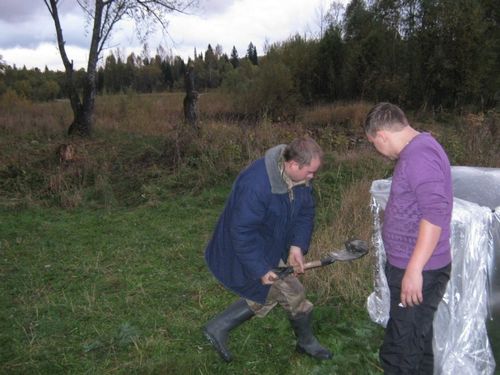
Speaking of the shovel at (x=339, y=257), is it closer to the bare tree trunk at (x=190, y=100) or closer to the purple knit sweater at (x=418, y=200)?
the purple knit sweater at (x=418, y=200)

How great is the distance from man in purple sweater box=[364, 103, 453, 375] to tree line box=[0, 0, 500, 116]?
12860mm

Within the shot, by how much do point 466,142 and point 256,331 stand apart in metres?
5.91

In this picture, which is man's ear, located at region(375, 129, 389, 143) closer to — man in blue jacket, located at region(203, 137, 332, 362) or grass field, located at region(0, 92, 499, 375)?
man in blue jacket, located at region(203, 137, 332, 362)

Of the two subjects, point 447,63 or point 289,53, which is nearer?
point 447,63

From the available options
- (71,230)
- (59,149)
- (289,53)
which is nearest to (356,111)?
(289,53)

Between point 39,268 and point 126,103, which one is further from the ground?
point 126,103

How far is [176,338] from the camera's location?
3.27 metres

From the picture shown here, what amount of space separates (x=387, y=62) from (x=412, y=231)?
1639cm

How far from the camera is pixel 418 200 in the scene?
204 centimetres

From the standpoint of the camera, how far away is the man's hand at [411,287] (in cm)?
207

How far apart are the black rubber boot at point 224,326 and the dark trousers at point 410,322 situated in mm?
1013

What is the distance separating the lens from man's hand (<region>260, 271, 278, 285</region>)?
A: 2691mm

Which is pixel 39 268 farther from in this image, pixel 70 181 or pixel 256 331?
pixel 70 181

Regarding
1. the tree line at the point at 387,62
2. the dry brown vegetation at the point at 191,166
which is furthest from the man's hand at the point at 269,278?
the tree line at the point at 387,62
